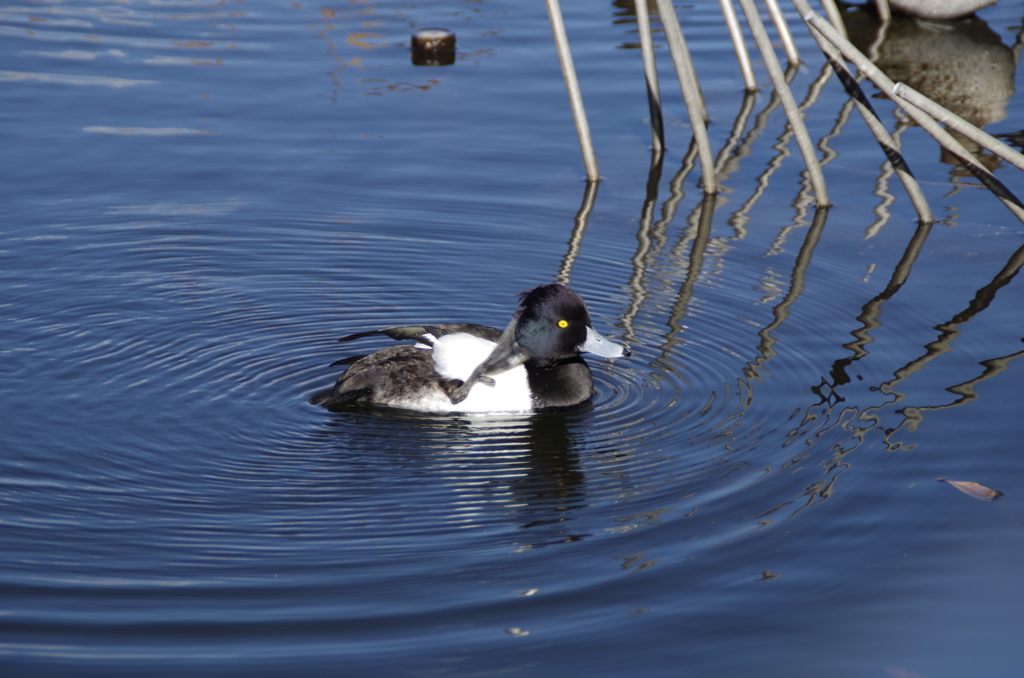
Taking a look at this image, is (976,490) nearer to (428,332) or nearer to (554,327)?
(554,327)

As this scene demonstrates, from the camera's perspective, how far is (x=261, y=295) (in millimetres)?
7742

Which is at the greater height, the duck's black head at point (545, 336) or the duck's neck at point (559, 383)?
the duck's black head at point (545, 336)

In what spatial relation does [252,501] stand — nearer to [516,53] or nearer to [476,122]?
[476,122]

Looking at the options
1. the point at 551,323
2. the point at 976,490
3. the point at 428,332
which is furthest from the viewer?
the point at 428,332

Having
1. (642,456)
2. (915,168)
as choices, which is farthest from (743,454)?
(915,168)

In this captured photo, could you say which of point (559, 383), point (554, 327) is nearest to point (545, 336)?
point (554, 327)

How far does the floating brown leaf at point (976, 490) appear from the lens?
17.9 feet

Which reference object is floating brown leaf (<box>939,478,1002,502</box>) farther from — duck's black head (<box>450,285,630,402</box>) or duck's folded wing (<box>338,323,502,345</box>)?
duck's folded wing (<box>338,323,502,345</box>)

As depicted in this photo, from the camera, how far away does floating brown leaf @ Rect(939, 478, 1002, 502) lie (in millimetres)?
5458

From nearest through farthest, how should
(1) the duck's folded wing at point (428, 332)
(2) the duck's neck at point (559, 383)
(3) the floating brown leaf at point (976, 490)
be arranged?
(3) the floating brown leaf at point (976, 490) → (2) the duck's neck at point (559, 383) → (1) the duck's folded wing at point (428, 332)

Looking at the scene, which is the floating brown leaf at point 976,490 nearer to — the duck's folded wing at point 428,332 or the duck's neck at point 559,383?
the duck's neck at point 559,383

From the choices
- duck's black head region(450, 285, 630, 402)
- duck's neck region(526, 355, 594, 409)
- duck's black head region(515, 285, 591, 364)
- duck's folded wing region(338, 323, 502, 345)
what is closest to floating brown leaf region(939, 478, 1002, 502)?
duck's black head region(450, 285, 630, 402)

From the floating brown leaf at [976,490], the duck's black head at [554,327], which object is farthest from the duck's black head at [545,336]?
the floating brown leaf at [976,490]

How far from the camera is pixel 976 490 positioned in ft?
18.1
